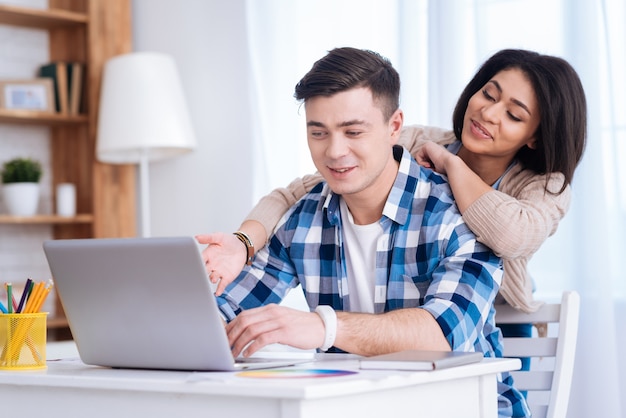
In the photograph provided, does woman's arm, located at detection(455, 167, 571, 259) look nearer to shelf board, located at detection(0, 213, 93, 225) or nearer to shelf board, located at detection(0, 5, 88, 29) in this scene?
shelf board, located at detection(0, 213, 93, 225)

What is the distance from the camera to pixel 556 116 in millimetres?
1973

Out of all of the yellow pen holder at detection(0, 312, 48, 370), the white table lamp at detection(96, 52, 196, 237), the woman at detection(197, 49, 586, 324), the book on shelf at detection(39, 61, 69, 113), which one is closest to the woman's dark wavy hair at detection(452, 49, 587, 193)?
the woman at detection(197, 49, 586, 324)

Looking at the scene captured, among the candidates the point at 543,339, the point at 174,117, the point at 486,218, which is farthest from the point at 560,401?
the point at 174,117

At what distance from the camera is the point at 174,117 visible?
3879 mm

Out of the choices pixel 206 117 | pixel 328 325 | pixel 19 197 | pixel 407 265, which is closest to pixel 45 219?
pixel 19 197

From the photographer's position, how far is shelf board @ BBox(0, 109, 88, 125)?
156 inches

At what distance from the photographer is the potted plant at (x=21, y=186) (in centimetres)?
400

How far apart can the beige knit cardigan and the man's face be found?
215mm

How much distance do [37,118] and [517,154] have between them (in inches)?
104

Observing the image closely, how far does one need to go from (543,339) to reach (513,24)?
4.43 feet

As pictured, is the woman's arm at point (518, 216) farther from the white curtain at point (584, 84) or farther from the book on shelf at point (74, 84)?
the book on shelf at point (74, 84)

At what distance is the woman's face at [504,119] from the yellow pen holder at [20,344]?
1027mm

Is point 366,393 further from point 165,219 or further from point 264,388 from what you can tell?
point 165,219

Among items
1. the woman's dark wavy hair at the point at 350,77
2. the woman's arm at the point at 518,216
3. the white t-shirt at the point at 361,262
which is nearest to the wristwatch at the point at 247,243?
the white t-shirt at the point at 361,262
